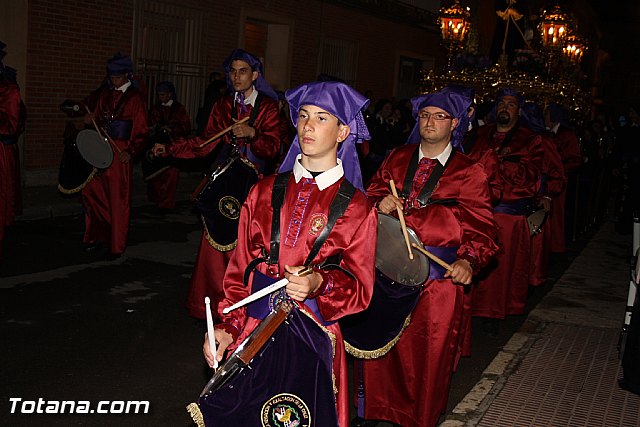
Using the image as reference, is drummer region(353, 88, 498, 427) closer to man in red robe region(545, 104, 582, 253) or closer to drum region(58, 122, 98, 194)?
drum region(58, 122, 98, 194)

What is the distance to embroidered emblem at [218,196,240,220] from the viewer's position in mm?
6754

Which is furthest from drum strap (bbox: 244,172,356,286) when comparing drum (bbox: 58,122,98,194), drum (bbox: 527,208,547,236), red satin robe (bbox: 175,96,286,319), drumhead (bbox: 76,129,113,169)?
drum (bbox: 58,122,98,194)

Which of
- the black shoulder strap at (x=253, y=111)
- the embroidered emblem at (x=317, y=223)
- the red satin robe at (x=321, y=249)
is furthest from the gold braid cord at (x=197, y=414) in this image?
the black shoulder strap at (x=253, y=111)

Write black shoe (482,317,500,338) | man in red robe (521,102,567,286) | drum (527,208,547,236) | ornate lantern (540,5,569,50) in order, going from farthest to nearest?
ornate lantern (540,5,569,50)
man in red robe (521,102,567,286)
drum (527,208,547,236)
black shoe (482,317,500,338)

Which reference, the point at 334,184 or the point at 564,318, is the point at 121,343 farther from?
the point at 564,318

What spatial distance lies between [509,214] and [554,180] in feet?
6.30

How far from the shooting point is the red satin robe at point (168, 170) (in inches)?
511

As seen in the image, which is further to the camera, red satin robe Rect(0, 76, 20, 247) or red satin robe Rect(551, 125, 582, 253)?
red satin robe Rect(551, 125, 582, 253)

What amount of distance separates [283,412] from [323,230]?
79 cm

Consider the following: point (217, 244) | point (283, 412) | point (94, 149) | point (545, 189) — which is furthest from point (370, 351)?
point (545, 189)

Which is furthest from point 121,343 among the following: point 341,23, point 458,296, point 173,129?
point 341,23

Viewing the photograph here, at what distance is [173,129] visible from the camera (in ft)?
41.8

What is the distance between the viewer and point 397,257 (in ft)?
15.1

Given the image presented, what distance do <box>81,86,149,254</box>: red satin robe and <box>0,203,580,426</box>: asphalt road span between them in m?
0.41
